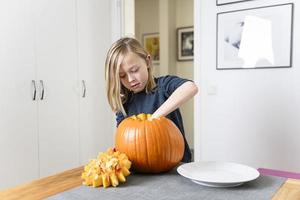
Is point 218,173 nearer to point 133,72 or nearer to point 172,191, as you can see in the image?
point 172,191

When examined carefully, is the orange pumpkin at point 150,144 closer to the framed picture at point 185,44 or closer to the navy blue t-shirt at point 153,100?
the navy blue t-shirt at point 153,100

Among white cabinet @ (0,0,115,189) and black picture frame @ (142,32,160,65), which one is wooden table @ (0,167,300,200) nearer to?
white cabinet @ (0,0,115,189)

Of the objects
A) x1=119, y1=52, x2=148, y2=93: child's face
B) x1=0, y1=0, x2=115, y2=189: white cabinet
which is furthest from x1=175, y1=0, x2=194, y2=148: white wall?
x1=119, y1=52, x2=148, y2=93: child's face

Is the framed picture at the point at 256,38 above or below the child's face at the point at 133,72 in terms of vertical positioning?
above

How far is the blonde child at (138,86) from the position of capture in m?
1.03

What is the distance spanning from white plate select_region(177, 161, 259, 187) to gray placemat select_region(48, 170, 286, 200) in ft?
0.06

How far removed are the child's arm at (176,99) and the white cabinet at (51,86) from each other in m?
1.41

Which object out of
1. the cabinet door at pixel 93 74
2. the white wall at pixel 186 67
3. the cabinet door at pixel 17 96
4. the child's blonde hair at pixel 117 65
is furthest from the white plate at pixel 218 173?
the white wall at pixel 186 67

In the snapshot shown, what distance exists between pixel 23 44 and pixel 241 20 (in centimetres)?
158

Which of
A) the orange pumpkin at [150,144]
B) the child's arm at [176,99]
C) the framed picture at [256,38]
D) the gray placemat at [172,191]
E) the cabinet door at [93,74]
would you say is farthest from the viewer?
the cabinet door at [93,74]

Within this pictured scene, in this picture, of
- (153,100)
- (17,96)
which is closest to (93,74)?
(17,96)

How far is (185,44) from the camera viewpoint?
12.1 feet

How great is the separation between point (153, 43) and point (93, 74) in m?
1.65

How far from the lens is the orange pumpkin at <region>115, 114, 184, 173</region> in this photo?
0.81 meters
